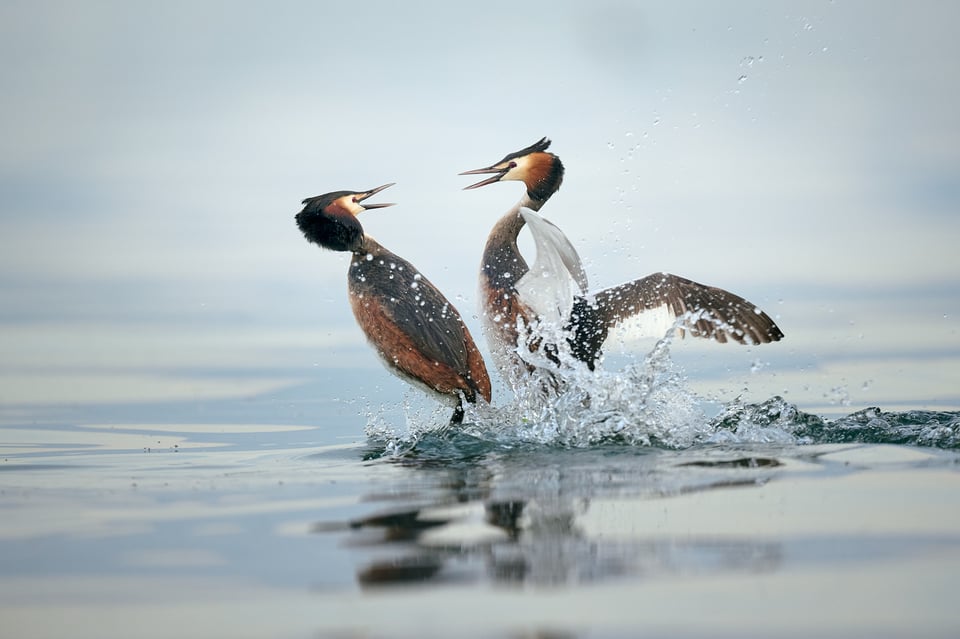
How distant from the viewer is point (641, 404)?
22.0 feet

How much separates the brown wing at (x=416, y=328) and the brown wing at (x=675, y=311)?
0.79m

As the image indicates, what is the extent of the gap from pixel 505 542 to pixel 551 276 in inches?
157

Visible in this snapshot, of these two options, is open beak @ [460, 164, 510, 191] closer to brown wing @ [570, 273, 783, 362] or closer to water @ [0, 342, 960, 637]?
brown wing @ [570, 273, 783, 362]

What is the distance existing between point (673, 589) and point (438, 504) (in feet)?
5.20

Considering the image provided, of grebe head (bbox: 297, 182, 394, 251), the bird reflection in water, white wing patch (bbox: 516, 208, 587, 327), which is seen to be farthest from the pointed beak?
the bird reflection in water

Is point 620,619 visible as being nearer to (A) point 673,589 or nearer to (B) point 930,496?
(A) point 673,589

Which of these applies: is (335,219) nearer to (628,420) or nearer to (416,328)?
(416,328)

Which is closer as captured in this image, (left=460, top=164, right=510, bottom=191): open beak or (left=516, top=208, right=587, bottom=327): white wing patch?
(left=516, top=208, right=587, bottom=327): white wing patch

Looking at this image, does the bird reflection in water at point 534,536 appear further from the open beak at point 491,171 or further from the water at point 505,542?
the open beak at point 491,171

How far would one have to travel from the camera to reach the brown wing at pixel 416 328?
23.4ft

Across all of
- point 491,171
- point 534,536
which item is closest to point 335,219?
point 491,171

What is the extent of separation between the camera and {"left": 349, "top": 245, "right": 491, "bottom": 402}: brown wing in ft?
23.4

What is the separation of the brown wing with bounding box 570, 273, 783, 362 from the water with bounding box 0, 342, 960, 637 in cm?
110

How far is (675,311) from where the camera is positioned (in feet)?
24.3
